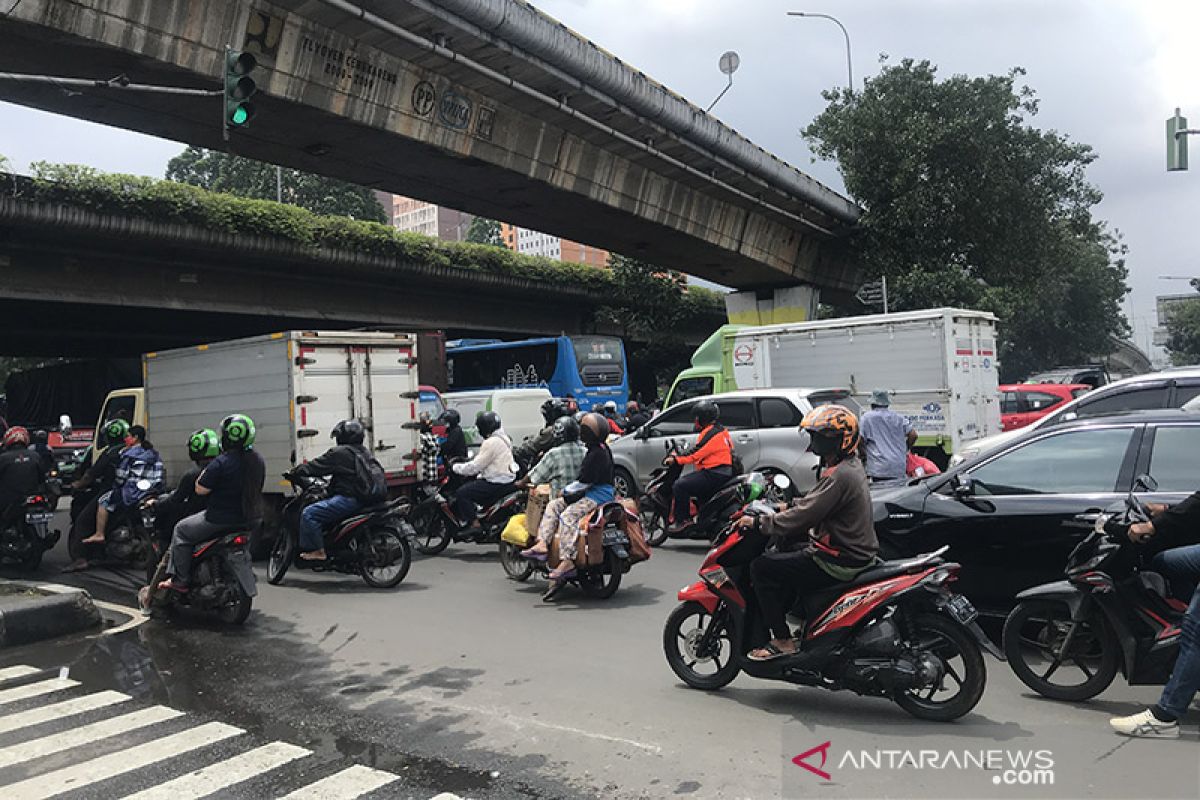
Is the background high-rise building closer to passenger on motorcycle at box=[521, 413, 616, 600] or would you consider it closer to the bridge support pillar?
the bridge support pillar

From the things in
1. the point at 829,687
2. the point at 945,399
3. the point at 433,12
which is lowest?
the point at 829,687

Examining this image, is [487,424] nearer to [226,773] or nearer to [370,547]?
[370,547]

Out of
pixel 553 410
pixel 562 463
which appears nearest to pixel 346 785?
pixel 562 463

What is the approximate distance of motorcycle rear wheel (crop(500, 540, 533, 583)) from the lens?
28.1ft

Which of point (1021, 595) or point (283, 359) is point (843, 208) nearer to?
point (283, 359)

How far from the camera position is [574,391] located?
23.0 meters

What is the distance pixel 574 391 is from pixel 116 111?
43.3ft

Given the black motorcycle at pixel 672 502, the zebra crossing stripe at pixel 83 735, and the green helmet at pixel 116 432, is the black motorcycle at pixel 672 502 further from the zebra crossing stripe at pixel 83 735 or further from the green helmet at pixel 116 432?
the green helmet at pixel 116 432

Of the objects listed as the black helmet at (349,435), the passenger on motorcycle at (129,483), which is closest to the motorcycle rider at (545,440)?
the black helmet at (349,435)

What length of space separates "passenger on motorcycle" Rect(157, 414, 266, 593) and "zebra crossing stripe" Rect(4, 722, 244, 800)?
2545 mm

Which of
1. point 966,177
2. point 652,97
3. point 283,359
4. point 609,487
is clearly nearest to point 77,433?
point 283,359

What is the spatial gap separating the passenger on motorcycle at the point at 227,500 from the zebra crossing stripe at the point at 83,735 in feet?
6.96

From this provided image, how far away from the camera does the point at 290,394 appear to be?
9.98 meters

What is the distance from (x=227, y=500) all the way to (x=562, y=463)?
2.78m
